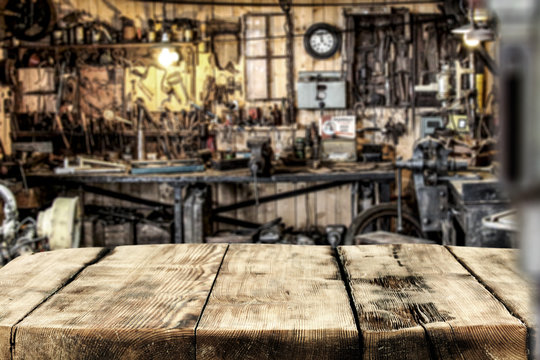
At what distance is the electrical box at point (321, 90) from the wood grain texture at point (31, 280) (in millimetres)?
5762

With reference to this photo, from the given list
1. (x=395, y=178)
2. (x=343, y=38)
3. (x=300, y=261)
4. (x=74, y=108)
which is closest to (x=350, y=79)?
(x=343, y=38)

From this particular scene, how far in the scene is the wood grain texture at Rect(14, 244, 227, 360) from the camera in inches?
38.4

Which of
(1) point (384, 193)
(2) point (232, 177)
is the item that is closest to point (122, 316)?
(2) point (232, 177)

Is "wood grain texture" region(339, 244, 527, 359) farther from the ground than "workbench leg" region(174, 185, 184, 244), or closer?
farther from the ground

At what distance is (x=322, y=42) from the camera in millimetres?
7086

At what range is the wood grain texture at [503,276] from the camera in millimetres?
1058

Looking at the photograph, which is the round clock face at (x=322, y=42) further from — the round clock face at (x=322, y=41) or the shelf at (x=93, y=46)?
the shelf at (x=93, y=46)

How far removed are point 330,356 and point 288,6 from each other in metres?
6.44

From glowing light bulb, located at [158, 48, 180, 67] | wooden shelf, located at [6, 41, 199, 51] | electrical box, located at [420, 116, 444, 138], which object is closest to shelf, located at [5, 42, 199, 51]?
wooden shelf, located at [6, 41, 199, 51]

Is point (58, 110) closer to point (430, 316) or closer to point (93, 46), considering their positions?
point (93, 46)

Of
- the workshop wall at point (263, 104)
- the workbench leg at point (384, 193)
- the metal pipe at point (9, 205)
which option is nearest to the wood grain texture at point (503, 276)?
the metal pipe at point (9, 205)

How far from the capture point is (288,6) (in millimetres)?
6980

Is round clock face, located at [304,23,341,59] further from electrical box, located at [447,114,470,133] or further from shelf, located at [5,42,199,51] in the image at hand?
electrical box, located at [447,114,470,133]

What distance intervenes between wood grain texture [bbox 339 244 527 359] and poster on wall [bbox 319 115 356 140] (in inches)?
232
